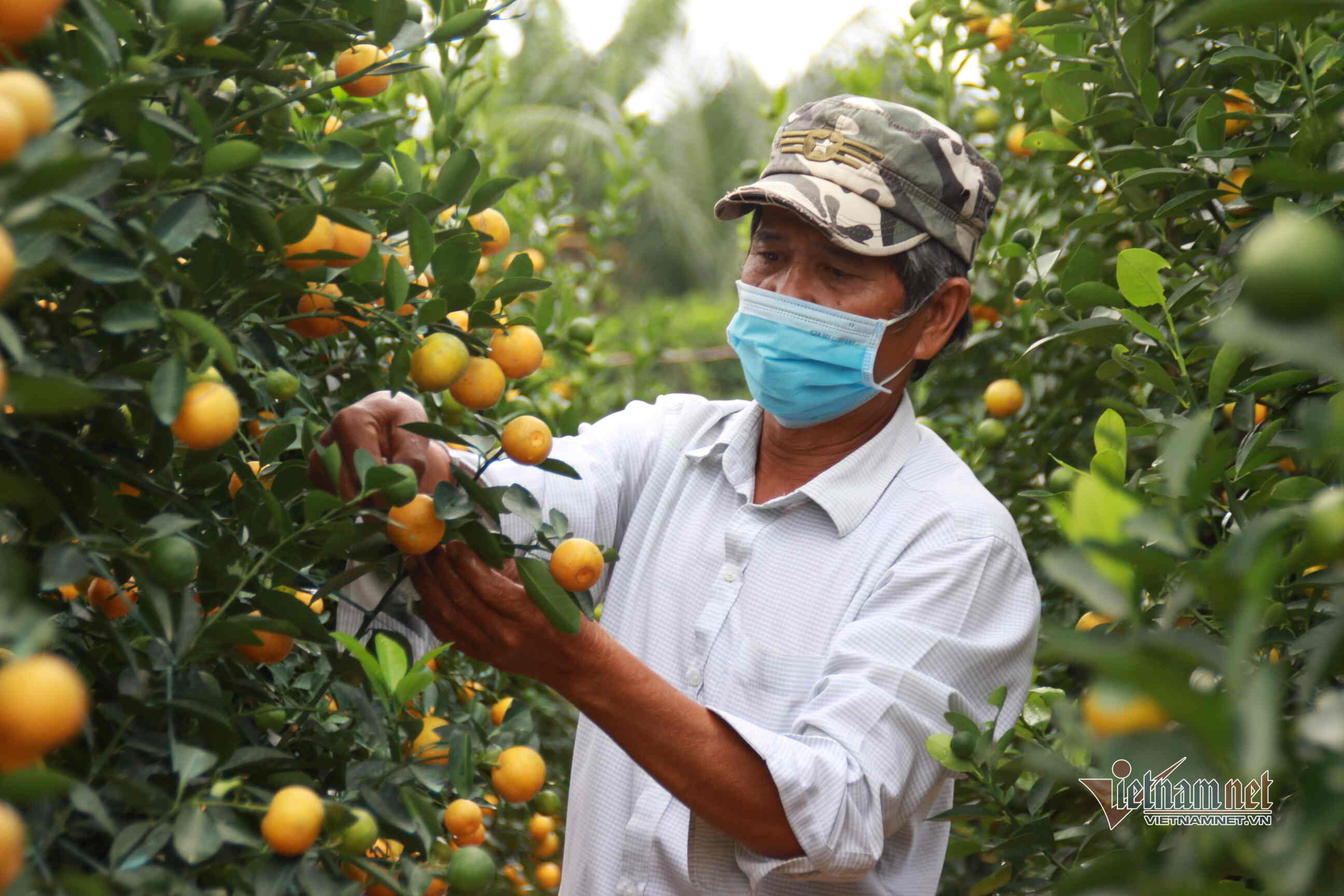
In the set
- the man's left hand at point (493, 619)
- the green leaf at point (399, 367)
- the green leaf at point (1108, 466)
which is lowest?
the man's left hand at point (493, 619)

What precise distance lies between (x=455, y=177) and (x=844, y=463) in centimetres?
80

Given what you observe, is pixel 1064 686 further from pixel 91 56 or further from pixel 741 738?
pixel 91 56

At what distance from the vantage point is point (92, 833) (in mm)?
773

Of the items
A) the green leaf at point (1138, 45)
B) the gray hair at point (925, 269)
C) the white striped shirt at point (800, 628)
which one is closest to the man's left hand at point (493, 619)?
the white striped shirt at point (800, 628)

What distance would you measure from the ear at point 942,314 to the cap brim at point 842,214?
0.12 metres

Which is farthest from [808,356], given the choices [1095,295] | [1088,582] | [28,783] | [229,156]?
[28,783]

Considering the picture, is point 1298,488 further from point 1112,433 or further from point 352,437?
point 352,437

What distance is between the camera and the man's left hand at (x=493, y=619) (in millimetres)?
1225

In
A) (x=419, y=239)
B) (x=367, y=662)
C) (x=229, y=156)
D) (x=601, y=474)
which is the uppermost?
(x=229, y=156)

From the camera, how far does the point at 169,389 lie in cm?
79

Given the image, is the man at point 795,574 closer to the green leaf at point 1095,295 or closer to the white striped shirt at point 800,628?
the white striped shirt at point 800,628

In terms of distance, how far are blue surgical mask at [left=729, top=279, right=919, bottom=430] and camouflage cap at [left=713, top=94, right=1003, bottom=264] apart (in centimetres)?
12

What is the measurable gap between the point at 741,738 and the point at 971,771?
260 mm

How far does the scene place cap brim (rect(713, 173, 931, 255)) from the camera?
164cm
